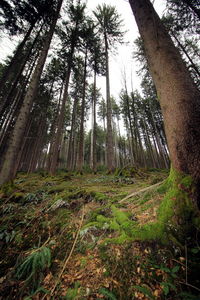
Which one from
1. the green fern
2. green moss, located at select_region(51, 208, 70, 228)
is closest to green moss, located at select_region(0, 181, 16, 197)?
green moss, located at select_region(51, 208, 70, 228)

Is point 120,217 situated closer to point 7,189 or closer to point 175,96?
point 175,96

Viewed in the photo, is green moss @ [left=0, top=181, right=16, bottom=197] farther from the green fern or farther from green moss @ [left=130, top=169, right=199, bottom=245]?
green moss @ [left=130, top=169, right=199, bottom=245]

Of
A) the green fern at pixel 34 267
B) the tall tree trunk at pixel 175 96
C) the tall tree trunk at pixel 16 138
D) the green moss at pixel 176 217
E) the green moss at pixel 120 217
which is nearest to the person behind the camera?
the green fern at pixel 34 267

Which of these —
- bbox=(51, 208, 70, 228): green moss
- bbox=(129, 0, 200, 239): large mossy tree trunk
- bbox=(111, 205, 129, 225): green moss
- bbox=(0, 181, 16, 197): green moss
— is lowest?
bbox=(51, 208, 70, 228): green moss

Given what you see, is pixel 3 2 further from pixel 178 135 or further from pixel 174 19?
pixel 178 135

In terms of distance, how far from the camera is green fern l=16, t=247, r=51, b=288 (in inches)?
45.5

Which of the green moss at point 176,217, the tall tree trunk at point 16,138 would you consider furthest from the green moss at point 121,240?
the tall tree trunk at point 16,138

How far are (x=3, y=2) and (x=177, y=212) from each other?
41.2ft

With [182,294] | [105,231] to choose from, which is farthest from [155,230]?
[105,231]

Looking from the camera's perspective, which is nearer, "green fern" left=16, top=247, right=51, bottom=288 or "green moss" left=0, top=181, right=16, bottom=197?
"green fern" left=16, top=247, right=51, bottom=288

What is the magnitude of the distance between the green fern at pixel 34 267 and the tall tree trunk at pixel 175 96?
207 centimetres

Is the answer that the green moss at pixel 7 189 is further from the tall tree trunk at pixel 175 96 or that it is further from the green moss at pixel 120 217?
the tall tree trunk at pixel 175 96

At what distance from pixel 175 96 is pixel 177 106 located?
17cm

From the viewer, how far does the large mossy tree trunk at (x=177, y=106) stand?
1.34m
